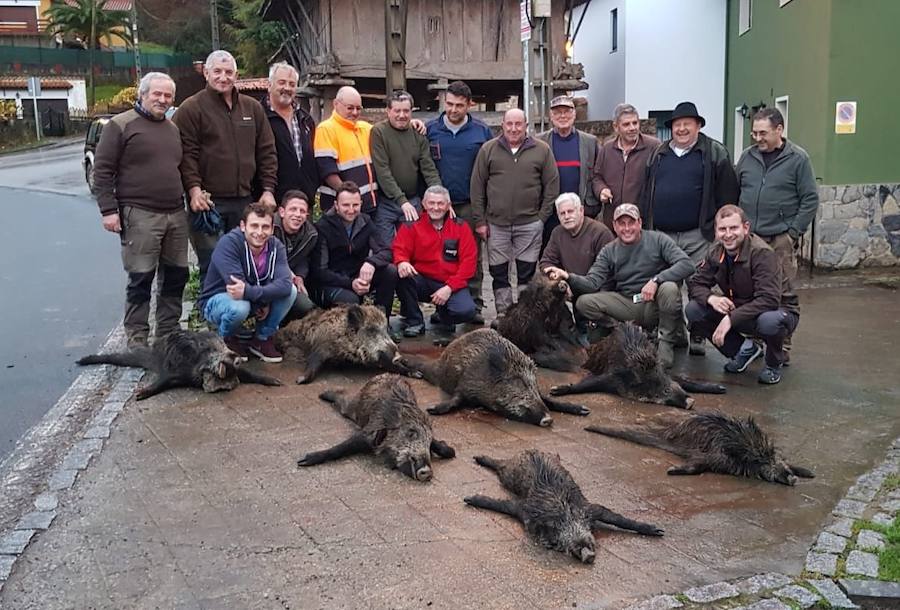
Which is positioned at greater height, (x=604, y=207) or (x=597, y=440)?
(x=604, y=207)

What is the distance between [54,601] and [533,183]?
5827mm

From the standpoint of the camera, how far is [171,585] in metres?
3.80

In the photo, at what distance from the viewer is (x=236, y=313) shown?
725cm

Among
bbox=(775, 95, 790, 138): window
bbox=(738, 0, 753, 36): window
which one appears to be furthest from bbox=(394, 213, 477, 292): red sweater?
bbox=(738, 0, 753, 36): window

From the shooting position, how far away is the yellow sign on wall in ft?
40.3

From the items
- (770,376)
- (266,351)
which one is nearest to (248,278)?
(266,351)

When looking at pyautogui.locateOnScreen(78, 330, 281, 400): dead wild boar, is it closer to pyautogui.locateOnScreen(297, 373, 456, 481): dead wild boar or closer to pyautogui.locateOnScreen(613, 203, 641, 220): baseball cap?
pyautogui.locateOnScreen(297, 373, 456, 481): dead wild boar

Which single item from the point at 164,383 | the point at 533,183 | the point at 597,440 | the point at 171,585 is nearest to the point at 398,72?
the point at 533,183

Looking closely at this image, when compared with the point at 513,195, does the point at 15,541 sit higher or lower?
lower

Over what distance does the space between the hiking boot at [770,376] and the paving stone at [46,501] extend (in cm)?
527

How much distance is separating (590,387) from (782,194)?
2.67m

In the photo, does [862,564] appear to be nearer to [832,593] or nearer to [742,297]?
[832,593]

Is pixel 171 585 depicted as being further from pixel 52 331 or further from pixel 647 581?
pixel 52 331

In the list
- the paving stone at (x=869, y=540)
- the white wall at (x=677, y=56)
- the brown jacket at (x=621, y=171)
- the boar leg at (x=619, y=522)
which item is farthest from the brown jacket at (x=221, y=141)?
the white wall at (x=677, y=56)
